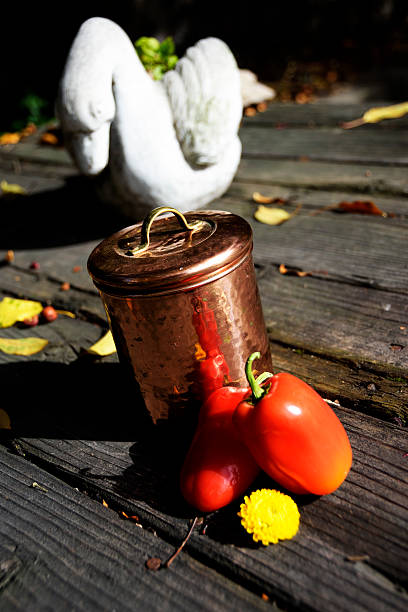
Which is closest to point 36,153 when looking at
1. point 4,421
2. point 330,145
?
point 330,145

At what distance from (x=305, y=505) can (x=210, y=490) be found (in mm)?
175

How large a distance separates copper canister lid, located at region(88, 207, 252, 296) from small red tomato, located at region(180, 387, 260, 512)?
0.86 feet

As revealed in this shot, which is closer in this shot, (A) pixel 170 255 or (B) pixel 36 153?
(A) pixel 170 255

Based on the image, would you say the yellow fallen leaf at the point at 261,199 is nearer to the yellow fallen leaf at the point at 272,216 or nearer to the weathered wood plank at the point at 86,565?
the yellow fallen leaf at the point at 272,216

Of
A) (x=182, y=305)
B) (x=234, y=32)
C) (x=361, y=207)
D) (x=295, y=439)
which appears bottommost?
(x=234, y=32)

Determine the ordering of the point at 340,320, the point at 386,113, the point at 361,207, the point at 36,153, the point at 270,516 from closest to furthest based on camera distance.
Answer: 1. the point at 270,516
2. the point at 340,320
3. the point at 361,207
4. the point at 386,113
5. the point at 36,153

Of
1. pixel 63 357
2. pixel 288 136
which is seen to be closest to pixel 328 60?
pixel 288 136

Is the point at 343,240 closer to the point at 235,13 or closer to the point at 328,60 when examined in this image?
the point at 328,60

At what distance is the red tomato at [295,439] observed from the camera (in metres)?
0.88

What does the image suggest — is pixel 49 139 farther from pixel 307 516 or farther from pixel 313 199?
pixel 307 516

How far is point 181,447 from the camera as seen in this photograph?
1.11m

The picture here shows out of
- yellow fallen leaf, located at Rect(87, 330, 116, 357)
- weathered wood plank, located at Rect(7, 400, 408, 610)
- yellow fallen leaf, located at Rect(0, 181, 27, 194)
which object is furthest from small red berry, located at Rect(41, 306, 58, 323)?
yellow fallen leaf, located at Rect(0, 181, 27, 194)

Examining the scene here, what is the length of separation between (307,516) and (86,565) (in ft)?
1.29

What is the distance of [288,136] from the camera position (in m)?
2.82
